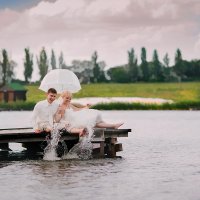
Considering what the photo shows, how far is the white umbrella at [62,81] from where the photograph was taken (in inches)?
1001

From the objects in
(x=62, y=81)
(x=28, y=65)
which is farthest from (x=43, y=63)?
(x=62, y=81)

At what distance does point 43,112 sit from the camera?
850 inches

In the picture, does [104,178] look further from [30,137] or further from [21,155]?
[21,155]

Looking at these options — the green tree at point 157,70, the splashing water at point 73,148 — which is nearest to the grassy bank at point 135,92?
the green tree at point 157,70

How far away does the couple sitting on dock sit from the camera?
2155 centimetres

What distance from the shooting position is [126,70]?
17200 cm

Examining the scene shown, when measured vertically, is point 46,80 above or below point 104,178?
above

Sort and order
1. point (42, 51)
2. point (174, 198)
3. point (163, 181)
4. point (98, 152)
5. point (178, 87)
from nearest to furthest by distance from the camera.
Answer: point (174, 198) → point (163, 181) → point (98, 152) → point (178, 87) → point (42, 51)

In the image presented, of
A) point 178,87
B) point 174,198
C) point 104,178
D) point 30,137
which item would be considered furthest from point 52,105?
point 178,87

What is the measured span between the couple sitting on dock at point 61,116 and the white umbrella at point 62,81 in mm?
3278

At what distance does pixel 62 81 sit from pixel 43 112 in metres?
4.05

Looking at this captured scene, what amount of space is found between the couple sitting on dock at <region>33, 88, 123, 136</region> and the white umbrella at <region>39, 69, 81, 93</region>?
3278mm

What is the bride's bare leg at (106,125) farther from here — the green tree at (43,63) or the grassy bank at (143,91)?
the green tree at (43,63)

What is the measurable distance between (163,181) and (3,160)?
7595 mm
